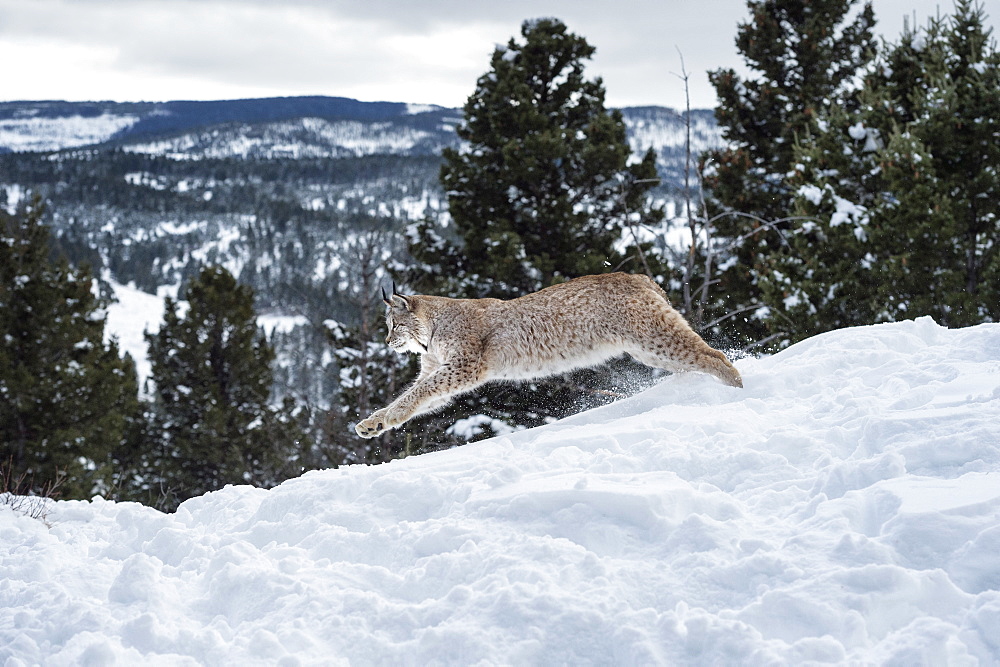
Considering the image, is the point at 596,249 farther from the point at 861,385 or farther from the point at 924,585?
the point at 924,585

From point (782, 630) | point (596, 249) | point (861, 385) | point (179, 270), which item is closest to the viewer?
point (782, 630)

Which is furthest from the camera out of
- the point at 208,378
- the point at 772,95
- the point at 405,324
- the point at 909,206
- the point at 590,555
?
the point at 208,378

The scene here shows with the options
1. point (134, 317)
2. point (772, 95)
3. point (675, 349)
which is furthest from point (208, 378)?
point (134, 317)

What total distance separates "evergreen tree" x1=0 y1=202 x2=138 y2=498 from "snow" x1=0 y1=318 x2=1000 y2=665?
18.8m

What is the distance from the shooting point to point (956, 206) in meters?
13.3

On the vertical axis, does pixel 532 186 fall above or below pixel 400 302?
above

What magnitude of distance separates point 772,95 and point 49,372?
22863 millimetres

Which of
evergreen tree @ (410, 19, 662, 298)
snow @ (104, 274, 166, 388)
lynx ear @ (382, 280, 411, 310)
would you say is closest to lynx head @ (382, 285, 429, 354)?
lynx ear @ (382, 280, 411, 310)

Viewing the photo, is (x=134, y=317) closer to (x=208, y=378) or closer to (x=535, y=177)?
(x=208, y=378)

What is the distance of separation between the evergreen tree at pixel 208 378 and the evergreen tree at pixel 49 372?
4297 mm

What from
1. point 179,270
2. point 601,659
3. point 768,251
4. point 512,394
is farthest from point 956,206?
point 179,270

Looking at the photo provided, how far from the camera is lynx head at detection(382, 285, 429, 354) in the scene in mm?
8055

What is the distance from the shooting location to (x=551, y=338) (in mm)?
7398

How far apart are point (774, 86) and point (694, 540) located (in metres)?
21.4
